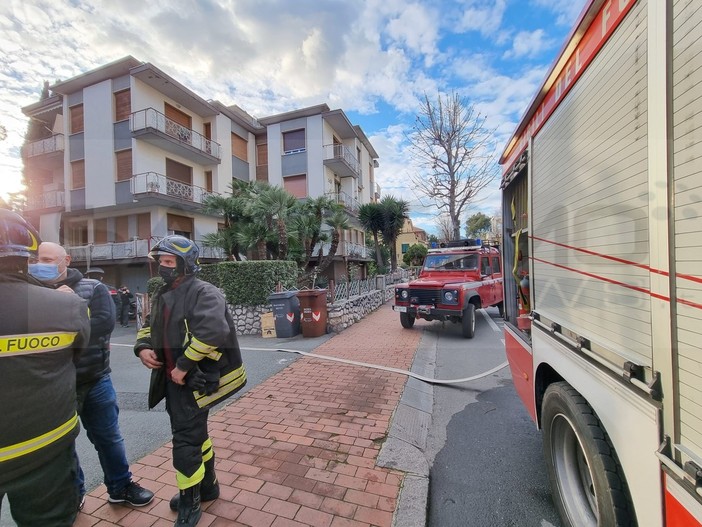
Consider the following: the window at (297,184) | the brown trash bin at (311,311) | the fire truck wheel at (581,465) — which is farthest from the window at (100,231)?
the fire truck wheel at (581,465)

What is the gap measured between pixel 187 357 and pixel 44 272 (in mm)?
1015

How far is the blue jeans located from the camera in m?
2.35

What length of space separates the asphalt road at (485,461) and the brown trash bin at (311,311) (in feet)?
11.2

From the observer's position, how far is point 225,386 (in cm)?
233

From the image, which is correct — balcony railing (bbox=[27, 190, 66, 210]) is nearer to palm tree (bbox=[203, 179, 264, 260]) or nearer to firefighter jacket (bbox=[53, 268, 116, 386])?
palm tree (bbox=[203, 179, 264, 260])

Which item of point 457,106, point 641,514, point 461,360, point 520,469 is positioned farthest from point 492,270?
point 457,106

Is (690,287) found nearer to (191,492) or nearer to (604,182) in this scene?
(604,182)

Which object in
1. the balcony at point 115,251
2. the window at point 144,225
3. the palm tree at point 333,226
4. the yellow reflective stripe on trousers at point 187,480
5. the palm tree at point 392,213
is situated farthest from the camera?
the palm tree at point 392,213

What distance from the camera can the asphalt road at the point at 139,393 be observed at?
3021 millimetres

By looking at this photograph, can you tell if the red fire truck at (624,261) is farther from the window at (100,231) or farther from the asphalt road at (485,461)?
the window at (100,231)

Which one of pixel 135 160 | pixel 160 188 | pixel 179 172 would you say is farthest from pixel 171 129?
pixel 160 188

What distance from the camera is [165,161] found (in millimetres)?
17594

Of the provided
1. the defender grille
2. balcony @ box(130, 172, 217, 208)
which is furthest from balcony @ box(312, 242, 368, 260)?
the defender grille

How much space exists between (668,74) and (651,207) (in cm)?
45
